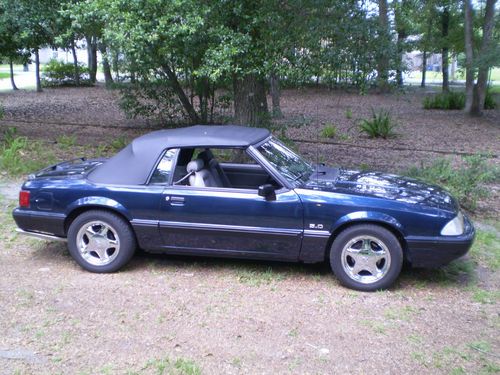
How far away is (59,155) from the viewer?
35.0 ft

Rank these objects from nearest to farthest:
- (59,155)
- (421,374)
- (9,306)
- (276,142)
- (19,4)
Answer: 1. (421,374)
2. (9,306)
3. (276,142)
4. (19,4)
5. (59,155)

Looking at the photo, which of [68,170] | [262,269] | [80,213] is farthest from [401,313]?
[68,170]

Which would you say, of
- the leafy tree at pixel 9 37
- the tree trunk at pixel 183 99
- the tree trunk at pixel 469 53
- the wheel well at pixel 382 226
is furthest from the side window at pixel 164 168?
the tree trunk at pixel 469 53

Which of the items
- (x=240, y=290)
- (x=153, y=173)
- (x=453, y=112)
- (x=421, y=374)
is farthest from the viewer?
(x=453, y=112)

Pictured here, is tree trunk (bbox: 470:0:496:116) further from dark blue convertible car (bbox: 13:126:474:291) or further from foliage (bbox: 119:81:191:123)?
dark blue convertible car (bbox: 13:126:474:291)

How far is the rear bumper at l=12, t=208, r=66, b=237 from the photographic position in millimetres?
5385

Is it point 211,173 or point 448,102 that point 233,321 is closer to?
point 211,173

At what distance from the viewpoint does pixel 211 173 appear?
5.61m

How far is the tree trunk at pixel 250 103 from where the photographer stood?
951 cm

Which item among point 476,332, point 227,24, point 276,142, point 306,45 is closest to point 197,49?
point 227,24

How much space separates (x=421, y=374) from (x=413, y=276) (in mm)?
1839

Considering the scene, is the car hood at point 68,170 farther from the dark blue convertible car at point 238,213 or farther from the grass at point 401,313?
the grass at point 401,313

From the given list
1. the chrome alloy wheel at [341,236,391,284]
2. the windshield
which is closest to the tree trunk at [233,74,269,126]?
the windshield

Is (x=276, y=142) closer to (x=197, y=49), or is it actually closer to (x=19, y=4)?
(x=197, y=49)
